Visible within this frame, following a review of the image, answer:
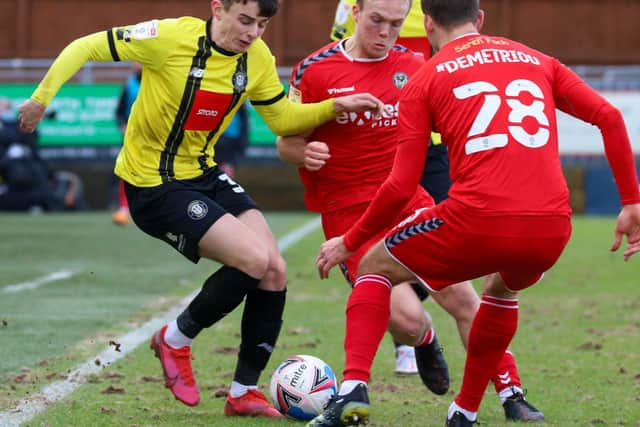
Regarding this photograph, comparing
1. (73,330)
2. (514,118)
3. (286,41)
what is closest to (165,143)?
(514,118)

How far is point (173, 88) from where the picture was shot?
5594 millimetres

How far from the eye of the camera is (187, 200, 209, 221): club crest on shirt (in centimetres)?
547

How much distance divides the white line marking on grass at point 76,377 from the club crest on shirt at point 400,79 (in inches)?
82.9

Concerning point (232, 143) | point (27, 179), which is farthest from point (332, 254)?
point (27, 179)

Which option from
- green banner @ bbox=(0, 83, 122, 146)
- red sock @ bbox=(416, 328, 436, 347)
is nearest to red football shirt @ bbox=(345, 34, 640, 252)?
red sock @ bbox=(416, 328, 436, 347)

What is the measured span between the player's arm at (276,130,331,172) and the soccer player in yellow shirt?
0.65ft

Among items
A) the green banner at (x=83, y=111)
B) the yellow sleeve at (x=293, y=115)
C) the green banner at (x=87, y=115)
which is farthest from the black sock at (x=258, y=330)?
the green banner at (x=83, y=111)

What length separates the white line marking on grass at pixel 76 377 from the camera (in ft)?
17.2

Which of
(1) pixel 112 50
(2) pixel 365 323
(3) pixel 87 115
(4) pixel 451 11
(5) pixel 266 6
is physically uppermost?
(4) pixel 451 11

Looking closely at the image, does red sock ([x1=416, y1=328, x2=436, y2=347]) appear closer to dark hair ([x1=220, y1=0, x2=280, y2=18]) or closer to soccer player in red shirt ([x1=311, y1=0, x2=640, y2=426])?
soccer player in red shirt ([x1=311, y1=0, x2=640, y2=426])

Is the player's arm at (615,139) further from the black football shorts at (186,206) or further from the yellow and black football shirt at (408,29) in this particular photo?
the yellow and black football shirt at (408,29)

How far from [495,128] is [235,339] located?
362 cm

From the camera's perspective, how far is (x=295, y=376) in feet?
18.0

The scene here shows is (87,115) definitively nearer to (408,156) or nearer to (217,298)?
(217,298)
